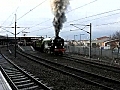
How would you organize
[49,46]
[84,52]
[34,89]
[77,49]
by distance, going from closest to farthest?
[34,89]
[49,46]
[84,52]
[77,49]

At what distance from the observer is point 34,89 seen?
41.3 feet

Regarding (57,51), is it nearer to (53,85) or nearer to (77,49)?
(77,49)

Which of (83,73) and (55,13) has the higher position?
(55,13)

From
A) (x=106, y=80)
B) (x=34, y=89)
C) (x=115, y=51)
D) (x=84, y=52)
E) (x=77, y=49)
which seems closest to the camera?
(x=34, y=89)

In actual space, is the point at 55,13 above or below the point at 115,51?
above

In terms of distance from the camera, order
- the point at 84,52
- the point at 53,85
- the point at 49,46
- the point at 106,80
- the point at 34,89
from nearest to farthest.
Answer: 1. the point at 34,89
2. the point at 53,85
3. the point at 106,80
4. the point at 49,46
5. the point at 84,52

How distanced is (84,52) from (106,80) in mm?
34205

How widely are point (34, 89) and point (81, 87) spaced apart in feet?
8.35

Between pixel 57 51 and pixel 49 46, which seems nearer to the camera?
pixel 57 51

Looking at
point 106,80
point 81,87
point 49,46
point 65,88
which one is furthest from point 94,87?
point 49,46

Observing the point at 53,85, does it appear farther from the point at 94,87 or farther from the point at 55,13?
the point at 55,13

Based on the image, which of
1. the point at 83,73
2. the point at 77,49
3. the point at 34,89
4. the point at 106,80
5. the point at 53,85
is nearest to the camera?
the point at 34,89

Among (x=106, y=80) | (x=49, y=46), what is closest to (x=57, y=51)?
(x=49, y=46)

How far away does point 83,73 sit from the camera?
19312mm
